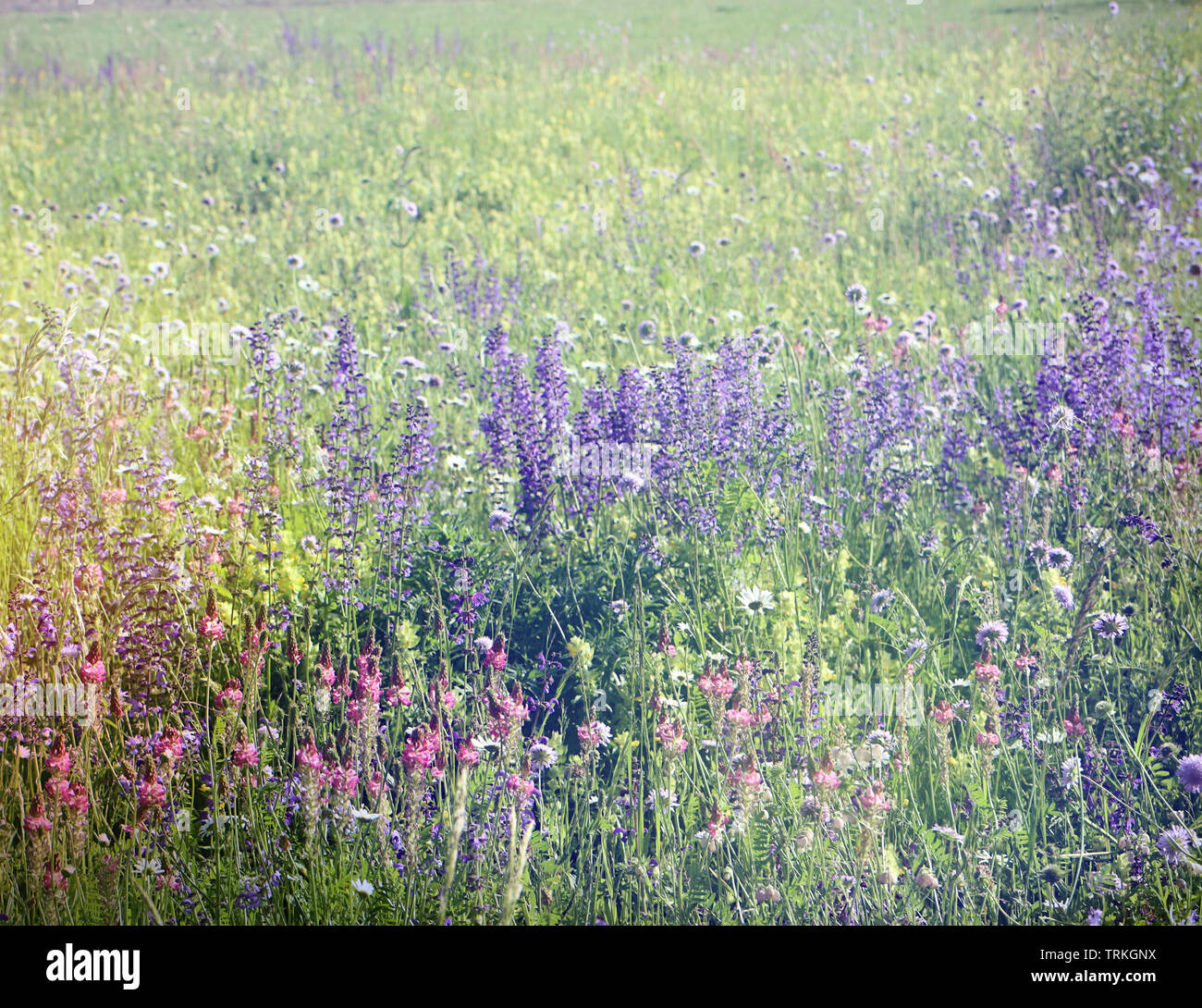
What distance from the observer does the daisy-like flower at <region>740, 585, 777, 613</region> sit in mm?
2240

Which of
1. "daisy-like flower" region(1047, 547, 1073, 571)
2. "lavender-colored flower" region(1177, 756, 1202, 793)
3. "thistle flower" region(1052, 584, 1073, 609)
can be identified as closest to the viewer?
"lavender-colored flower" region(1177, 756, 1202, 793)

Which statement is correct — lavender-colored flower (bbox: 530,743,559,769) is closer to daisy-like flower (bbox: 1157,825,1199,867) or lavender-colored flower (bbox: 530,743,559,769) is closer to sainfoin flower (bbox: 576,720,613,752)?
sainfoin flower (bbox: 576,720,613,752)

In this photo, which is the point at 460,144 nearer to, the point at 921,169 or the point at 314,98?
the point at 314,98

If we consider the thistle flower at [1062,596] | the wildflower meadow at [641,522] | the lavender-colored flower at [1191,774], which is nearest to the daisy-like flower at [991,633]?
the wildflower meadow at [641,522]

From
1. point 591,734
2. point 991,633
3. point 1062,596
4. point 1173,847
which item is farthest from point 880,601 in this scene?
point 591,734

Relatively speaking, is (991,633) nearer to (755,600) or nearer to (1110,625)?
(1110,625)

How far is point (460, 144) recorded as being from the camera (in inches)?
232

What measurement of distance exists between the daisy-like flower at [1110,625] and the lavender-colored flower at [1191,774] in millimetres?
310

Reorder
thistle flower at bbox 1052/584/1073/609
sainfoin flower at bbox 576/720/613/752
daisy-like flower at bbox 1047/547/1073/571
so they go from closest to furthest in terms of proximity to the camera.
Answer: sainfoin flower at bbox 576/720/613/752, thistle flower at bbox 1052/584/1073/609, daisy-like flower at bbox 1047/547/1073/571

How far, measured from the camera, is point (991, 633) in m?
2.17

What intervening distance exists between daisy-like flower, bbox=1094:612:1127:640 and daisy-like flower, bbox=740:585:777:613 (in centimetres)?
77

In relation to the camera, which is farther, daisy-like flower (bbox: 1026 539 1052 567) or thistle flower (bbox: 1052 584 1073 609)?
daisy-like flower (bbox: 1026 539 1052 567)

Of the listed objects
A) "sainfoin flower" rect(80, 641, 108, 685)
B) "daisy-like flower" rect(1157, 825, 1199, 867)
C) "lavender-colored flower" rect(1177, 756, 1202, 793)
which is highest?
"sainfoin flower" rect(80, 641, 108, 685)

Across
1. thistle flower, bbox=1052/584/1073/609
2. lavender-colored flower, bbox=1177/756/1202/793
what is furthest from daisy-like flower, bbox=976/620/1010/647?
lavender-colored flower, bbox=1177/756/1202/793
